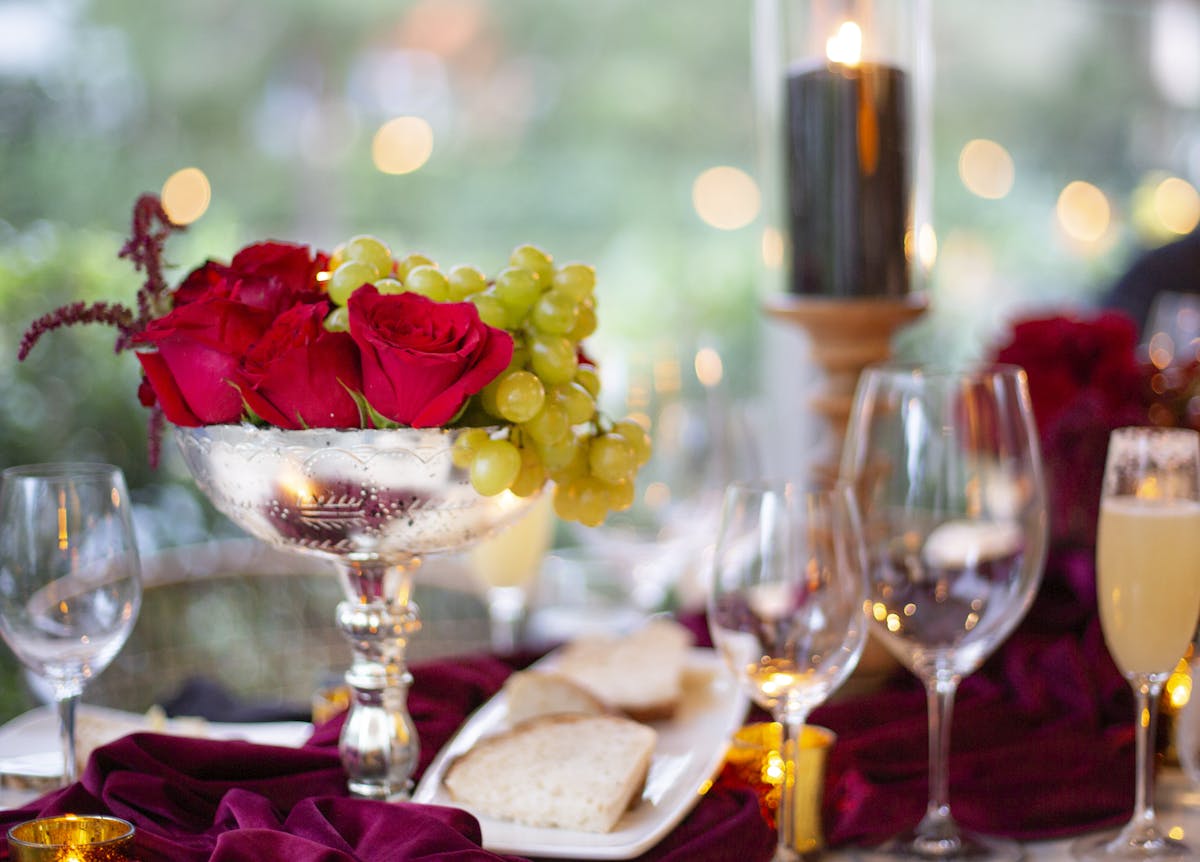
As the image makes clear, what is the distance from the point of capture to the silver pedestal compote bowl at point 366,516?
0.77m

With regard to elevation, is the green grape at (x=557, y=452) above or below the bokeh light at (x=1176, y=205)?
below

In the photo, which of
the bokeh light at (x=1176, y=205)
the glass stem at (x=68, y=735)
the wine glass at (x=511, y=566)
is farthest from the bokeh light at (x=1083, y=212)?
the glass stem at (x=68, y=735)

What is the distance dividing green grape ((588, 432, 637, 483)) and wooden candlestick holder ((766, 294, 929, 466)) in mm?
381

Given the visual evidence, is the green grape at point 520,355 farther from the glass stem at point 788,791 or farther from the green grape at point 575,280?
the glass stem at point 788,791

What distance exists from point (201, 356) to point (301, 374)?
0.22 ft

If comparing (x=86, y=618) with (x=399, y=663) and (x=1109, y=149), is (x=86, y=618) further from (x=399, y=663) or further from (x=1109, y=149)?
(x=1109, y=149)

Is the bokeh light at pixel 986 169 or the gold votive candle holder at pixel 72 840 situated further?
the bokeh light at pixel 986 169

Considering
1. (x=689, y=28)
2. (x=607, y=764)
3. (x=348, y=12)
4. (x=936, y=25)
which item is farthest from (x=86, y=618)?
(x=936, y=25)

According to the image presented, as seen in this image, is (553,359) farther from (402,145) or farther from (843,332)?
(402,145)

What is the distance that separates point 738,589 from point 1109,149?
3239mm

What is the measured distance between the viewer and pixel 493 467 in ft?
2.52

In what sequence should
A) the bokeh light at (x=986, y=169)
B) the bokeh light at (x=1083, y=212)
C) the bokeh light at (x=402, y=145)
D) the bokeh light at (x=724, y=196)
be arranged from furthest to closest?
the bokeh light at (x=1083, y=212) < the bokeh light at (x=986, y=169) < the bokeh light at (x=724, y=196) < the bokeh light at (x=402, y=145)

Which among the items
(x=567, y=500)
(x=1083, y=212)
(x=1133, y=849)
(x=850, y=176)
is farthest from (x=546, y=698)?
(x=1083, y=212)

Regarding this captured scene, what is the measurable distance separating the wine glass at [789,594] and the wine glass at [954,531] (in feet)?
0.32
